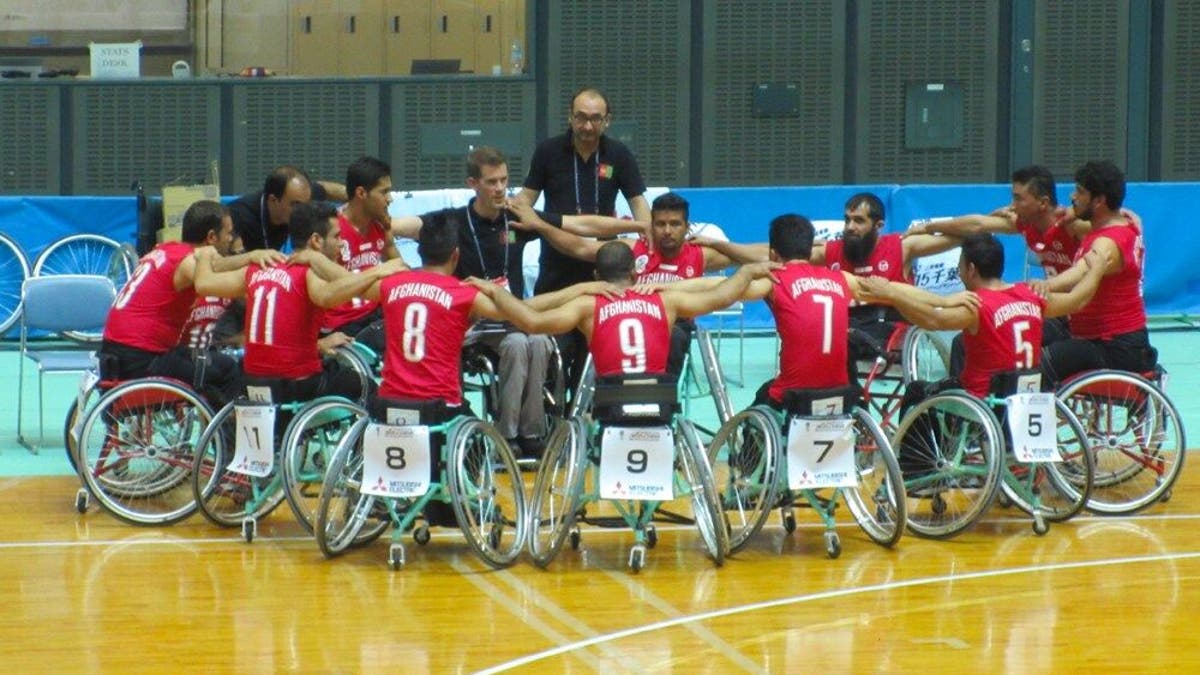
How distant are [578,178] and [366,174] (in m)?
1.11

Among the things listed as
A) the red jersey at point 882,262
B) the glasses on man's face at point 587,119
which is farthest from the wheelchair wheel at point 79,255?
the red jersey at point 882,262

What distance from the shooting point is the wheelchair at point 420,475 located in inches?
289

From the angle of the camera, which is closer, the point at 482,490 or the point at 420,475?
the point at 420,475

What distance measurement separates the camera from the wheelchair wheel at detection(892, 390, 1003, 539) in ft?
25.7

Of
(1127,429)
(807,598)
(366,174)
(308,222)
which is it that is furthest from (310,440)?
(1127,429)

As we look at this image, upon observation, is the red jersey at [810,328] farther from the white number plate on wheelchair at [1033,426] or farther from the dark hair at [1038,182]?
the dark hair at [1038,182]

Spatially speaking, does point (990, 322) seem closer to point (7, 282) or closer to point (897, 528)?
point (897, 528)

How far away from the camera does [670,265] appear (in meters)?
9.31

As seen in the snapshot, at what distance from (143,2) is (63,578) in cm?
994

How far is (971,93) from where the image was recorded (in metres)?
16.8

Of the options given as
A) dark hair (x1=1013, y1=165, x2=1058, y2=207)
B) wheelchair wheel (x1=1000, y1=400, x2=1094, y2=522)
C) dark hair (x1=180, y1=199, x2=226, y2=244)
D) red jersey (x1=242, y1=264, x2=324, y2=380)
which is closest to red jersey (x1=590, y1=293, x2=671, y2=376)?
red jersey (x1=242, y1=264, x2=324, y2=380)

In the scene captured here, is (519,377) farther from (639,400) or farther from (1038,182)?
(1038,182)

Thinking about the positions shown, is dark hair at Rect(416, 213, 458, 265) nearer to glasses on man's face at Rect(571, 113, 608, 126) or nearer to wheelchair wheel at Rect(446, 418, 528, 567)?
wheelchair wheel at Rect(446, 418, 528, 567)

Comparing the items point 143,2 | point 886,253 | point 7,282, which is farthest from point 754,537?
point 143,2
